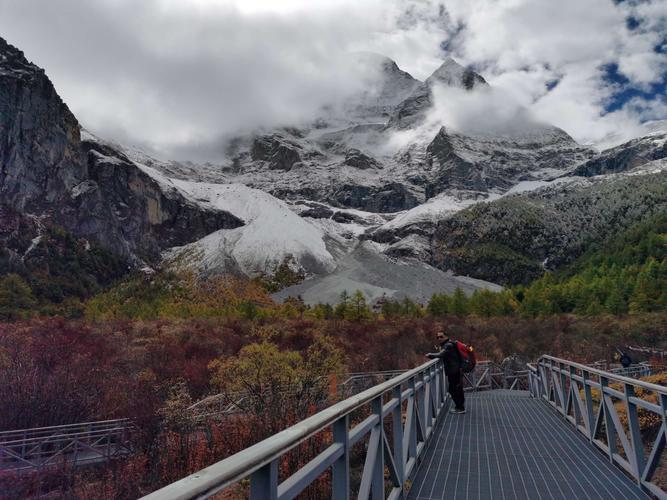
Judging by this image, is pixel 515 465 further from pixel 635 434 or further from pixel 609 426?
pixel 635 434

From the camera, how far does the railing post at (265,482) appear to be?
185cm

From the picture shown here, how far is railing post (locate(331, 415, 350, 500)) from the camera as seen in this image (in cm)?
280

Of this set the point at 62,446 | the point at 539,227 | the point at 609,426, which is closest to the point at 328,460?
the point at 609,426

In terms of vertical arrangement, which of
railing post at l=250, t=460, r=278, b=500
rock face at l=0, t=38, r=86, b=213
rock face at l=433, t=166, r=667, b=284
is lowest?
railing post at l=250, t=460, r=278, b=500

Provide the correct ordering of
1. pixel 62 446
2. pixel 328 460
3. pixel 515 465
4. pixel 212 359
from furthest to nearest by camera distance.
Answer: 1. pixel 212 359
2. pixel 62 446
3. pixel 515 465
4. pixel 328 460

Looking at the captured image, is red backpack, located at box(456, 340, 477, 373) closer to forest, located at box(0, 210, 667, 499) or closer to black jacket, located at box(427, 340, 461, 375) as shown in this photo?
black jacket, located at box(427, 340, 461, 375)

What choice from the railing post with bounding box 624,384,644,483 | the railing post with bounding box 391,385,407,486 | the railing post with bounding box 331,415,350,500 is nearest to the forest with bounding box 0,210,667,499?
the railing post with bounding box 391,385,407,486

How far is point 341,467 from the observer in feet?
9.37

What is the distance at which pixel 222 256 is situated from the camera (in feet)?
545

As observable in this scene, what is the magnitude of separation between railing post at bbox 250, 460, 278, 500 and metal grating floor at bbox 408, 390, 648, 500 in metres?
3.51

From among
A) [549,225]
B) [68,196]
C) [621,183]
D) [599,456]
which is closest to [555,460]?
[599,456]

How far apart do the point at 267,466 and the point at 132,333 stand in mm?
48718

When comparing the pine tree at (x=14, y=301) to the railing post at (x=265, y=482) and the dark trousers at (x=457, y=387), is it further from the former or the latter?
the railing post at (x=265, y=482)

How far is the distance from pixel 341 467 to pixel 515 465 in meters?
4.16
